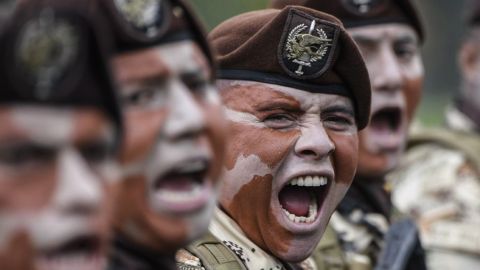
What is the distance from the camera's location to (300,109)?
4.59 m

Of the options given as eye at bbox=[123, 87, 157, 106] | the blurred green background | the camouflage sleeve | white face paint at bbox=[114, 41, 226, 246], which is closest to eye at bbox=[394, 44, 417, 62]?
the camouflage sleeve

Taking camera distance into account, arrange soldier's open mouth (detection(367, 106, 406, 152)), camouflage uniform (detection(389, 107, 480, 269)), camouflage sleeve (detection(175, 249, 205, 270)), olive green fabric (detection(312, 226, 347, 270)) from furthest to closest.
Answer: camouflage uniform (detection(389, 107, 480, 269)) → soldier's open mouth (detection(367, 106, 406, 152)) → olive green fabric (detection(312, 226, 347, 270)) → camouflage sleeve (detection(175, 249, 205, 270))

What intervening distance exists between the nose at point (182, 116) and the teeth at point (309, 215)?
1.23 m

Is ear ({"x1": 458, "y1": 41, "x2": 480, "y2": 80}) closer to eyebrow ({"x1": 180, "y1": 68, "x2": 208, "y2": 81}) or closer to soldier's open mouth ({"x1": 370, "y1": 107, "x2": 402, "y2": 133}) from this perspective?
soldier's open mouth ({"x1": 370, "y1": 107, "x2": 402, "y2": 133})

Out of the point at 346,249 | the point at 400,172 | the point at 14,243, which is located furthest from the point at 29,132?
the point at 400,172

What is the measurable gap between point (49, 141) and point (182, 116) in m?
0.48

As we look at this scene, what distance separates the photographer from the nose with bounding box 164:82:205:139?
Result: 134 inches

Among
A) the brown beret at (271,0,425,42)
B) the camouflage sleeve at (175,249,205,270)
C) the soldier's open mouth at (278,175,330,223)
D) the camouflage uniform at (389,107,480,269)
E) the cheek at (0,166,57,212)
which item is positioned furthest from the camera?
the camouflage uniform at (389,107,480,269)

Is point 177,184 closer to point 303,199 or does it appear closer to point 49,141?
point 49,141

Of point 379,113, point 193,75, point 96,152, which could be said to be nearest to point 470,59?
point 379,113

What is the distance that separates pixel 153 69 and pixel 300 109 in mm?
1216

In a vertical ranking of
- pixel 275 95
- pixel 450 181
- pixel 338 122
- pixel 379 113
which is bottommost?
pixel 450 181

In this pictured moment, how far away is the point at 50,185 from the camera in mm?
3012

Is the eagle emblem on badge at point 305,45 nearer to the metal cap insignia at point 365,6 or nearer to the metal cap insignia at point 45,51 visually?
the metal cap insignia at point 365,6
